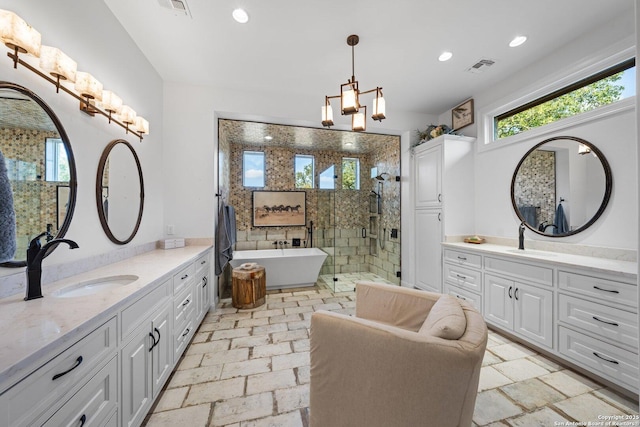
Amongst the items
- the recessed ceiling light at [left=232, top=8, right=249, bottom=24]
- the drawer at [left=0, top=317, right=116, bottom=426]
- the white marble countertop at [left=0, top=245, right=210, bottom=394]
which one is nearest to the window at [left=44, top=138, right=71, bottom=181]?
the white marble countertop at [left=0, top=245, right=210, bottom=394]

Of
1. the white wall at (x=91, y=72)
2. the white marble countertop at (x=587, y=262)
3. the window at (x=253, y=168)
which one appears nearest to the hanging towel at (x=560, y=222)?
the white marble countertop at (x=587, y=262)

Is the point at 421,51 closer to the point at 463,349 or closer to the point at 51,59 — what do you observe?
the point at 463,349

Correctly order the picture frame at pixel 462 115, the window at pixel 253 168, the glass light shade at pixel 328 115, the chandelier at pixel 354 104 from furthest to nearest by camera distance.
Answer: the window at pixel 253 168 < the picture frame at pixel 462 115 < the glass light shade at pixel 328 115 < the chandelier at pixel 354 104

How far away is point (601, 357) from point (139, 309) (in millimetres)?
3152

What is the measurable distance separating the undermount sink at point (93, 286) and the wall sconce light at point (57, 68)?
3.88ft

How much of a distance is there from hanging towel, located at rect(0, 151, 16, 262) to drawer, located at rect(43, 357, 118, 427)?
752 mm

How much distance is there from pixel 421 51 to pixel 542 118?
160 centimetres

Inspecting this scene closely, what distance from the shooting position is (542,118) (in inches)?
104

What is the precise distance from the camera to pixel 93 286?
150cm

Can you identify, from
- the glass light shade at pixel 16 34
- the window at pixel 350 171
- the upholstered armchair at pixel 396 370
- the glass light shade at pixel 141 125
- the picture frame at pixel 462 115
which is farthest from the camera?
the window at pixel 350 171

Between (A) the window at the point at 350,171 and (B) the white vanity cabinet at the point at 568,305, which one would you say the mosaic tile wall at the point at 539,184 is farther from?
(A) the window at the point at 350,171

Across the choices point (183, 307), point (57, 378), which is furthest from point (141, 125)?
point (57, 378)

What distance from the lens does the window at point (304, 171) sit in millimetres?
5059

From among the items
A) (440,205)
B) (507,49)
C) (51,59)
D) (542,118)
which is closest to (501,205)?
(440,205)
